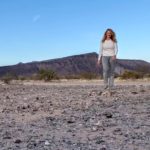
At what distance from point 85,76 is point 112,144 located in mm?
38679

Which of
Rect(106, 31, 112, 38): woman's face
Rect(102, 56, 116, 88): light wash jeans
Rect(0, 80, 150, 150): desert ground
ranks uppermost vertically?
Rect(106, 31, 112, 38): woman's face

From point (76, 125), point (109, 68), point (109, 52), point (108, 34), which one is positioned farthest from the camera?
point (109, 68)

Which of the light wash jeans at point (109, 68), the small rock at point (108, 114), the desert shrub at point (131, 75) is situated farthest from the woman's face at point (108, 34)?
the desert shrub at point (131, 75)

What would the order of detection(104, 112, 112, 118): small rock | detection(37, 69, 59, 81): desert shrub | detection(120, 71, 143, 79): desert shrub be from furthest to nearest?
detection(37, 69, 59, 81): desert shrub → detection(120, 71, 143, 79): desert shrub → detection(104, 112, 112, 118): small rock

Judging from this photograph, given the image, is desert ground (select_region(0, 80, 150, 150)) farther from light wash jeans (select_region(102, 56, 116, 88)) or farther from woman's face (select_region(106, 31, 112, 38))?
woman's face (select_region(106, 31, 112, 38))

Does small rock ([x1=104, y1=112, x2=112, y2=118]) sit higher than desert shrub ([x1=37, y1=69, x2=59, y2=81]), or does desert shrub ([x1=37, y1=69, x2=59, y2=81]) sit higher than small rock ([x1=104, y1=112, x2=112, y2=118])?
desert shrub ([x1=37, y1=69, x2=59, y2=81])

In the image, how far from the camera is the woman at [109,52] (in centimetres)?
1688

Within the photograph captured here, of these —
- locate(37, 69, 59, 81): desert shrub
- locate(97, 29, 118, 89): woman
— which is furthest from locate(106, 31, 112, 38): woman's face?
locate(37, 69, 59, 81): desert shrub

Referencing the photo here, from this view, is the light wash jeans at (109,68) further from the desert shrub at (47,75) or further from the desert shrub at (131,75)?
the desert shrub at (47,75)

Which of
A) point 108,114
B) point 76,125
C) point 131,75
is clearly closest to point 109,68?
point 108,114

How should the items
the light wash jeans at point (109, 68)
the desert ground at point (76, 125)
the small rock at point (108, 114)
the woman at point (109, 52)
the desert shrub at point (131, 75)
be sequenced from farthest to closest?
1. the desert shrub at point (131, 75)
2. the light wash jeans at point (109, 68)
3. the woman at point (109, 52)
4. the small rock at point (108, 114)
5. the desert ground at point (76, 125)

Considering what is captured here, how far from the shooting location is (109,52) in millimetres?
16938

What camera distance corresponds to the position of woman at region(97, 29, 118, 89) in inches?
664

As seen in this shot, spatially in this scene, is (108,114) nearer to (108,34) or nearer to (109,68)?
(108,34)
